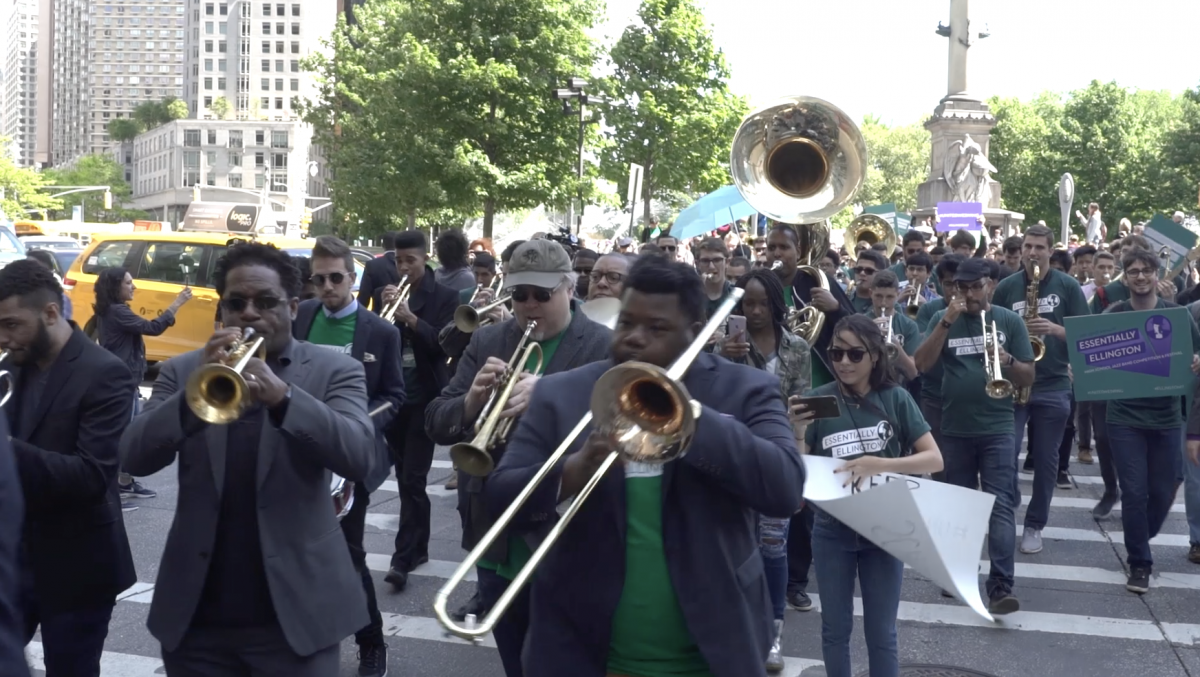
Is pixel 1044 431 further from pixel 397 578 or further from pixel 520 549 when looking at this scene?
pixel 520 549

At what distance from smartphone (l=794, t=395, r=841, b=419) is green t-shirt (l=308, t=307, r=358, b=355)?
2.32m

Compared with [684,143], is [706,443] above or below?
below

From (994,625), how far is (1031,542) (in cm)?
178

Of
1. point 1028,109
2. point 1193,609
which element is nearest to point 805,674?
point 1193,609

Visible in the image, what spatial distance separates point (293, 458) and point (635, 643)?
1115 millimetres

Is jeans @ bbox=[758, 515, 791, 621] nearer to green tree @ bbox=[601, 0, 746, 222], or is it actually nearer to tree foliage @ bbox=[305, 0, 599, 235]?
tree foliage @ bbox=[305, 0, 599, 235]

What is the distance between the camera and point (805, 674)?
5.91 meters

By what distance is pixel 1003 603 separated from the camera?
681 cm

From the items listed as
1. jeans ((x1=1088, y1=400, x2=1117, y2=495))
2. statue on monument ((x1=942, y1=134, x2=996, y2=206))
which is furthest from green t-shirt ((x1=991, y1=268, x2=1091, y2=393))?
statue on monument ((x1=942, y1=134, x2=996, y2=206))

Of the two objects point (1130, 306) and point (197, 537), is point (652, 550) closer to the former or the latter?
point (197, 537)

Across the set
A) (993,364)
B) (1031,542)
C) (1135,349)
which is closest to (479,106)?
(1031,542)

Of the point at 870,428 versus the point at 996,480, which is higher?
the point at 870,428

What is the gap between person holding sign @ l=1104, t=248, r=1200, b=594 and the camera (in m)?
7.39

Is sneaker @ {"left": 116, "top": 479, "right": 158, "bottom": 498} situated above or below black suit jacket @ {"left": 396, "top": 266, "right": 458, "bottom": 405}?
below
